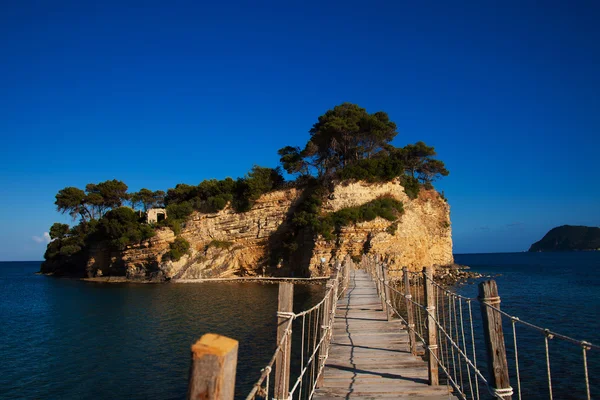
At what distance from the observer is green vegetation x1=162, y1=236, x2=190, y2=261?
124ft

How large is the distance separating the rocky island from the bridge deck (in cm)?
2472

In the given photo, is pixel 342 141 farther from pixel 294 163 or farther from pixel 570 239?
pixel 570 239

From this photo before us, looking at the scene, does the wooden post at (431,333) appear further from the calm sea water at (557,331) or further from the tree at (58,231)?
the tree at (58,231)

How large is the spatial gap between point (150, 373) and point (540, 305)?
62.2 feet

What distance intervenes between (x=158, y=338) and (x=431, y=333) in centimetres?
1227

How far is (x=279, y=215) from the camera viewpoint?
38844mm

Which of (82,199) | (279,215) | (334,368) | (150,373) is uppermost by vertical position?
(82,199)

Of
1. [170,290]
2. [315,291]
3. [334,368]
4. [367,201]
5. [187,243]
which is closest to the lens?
[334,368]

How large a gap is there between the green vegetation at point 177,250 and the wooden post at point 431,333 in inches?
1373

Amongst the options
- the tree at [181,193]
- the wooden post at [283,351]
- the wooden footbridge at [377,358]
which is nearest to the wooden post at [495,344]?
the wooden footbridge at [377,358]

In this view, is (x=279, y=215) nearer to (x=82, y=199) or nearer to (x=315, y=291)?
(x=315, y=291)

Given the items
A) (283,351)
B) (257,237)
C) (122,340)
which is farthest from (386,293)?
(257,237)

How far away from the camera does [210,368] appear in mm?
1293

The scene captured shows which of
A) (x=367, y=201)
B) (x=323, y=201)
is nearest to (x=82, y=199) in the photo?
(x=323, y=201)
